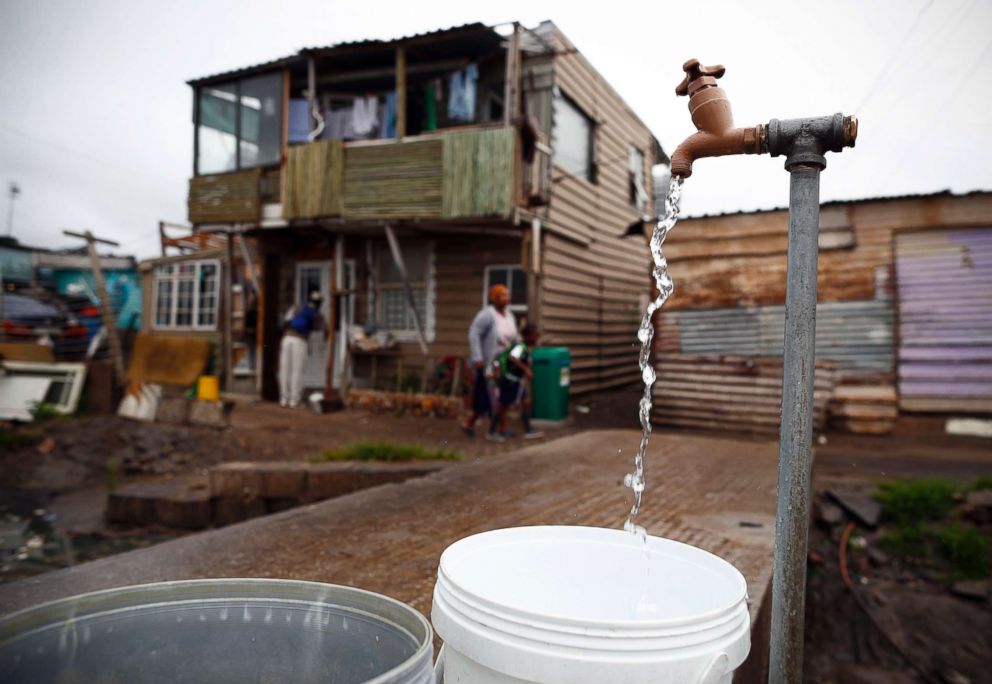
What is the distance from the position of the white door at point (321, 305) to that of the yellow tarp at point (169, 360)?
8.18 feet

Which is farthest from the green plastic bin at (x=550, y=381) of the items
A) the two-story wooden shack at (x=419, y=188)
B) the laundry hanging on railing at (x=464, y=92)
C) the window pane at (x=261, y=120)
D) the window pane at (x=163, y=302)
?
the window pane at (x=163, y=302)

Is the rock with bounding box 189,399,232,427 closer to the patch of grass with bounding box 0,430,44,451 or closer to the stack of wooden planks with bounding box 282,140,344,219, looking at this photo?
the patch of grass with bounding box 0,430,44,451

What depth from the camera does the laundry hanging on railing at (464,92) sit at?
1118 cm

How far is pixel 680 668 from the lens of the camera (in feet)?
3.61

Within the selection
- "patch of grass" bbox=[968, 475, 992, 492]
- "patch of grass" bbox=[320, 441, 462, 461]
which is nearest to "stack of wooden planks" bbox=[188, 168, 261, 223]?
"patch of grass" bbox=[320, 441, 462, 461]

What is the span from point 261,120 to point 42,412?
6.46m

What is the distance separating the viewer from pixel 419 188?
11.1 m

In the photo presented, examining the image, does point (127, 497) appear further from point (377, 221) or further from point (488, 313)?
point (377, 221)

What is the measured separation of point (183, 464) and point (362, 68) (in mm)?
7547

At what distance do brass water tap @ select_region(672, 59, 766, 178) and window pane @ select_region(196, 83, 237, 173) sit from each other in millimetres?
13154

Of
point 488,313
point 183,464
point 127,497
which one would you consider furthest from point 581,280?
point 127,497

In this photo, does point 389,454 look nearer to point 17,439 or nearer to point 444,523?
point 444,523

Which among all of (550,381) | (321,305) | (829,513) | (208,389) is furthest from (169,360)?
(829,513)

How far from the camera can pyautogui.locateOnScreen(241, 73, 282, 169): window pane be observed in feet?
41.6
